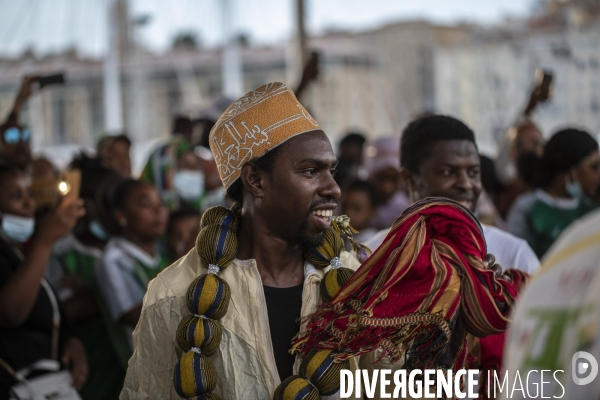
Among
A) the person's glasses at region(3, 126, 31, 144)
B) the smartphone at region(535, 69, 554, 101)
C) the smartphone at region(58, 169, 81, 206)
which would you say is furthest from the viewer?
the person's glasses at region(3, 126, 31, 144)

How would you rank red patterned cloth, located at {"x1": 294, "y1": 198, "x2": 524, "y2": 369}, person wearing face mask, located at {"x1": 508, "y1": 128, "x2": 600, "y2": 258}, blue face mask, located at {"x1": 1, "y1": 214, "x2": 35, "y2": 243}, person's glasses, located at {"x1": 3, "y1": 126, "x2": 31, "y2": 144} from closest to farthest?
red patterned cloth, located at {"x1": 294, "y1": 198, "x2": 524, "y2": 369} < blue face mask, located at {"x1": 1, "y1": 214, "x2": 35, "y2": 243} < person wearing face mask, located at {"x1": 508, "y1": 128, "x2": 600, "y2": 258} < person's glasses, located at {"x1": 3, "y1": 126, "x2": 31, "y2": 144}

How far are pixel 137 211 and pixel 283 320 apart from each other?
8.14ft

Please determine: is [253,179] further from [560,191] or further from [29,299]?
[560,191]

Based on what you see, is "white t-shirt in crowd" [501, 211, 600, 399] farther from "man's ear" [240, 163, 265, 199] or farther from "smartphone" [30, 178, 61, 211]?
"smartphone" [30, 178, 61, 211]

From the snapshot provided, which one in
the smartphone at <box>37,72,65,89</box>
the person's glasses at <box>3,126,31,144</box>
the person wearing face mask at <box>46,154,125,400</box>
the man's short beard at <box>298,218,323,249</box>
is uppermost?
the smartphone at <box>37,72,65,89</box>

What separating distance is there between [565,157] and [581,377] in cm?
429

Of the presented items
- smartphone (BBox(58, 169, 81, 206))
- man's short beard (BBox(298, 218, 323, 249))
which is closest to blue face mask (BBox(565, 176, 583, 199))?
man's short beard (BBox(298, 218, 323, 249))

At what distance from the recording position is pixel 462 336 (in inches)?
107

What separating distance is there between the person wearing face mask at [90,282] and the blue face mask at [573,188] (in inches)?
120

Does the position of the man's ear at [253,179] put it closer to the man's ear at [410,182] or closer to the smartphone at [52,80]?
the man's ear at [410,182]

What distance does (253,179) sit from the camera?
3.02 m

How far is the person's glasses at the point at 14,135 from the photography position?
22.2ft

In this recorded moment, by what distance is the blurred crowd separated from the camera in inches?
149

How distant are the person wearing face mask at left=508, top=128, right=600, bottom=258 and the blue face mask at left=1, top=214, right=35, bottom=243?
3.17 m
